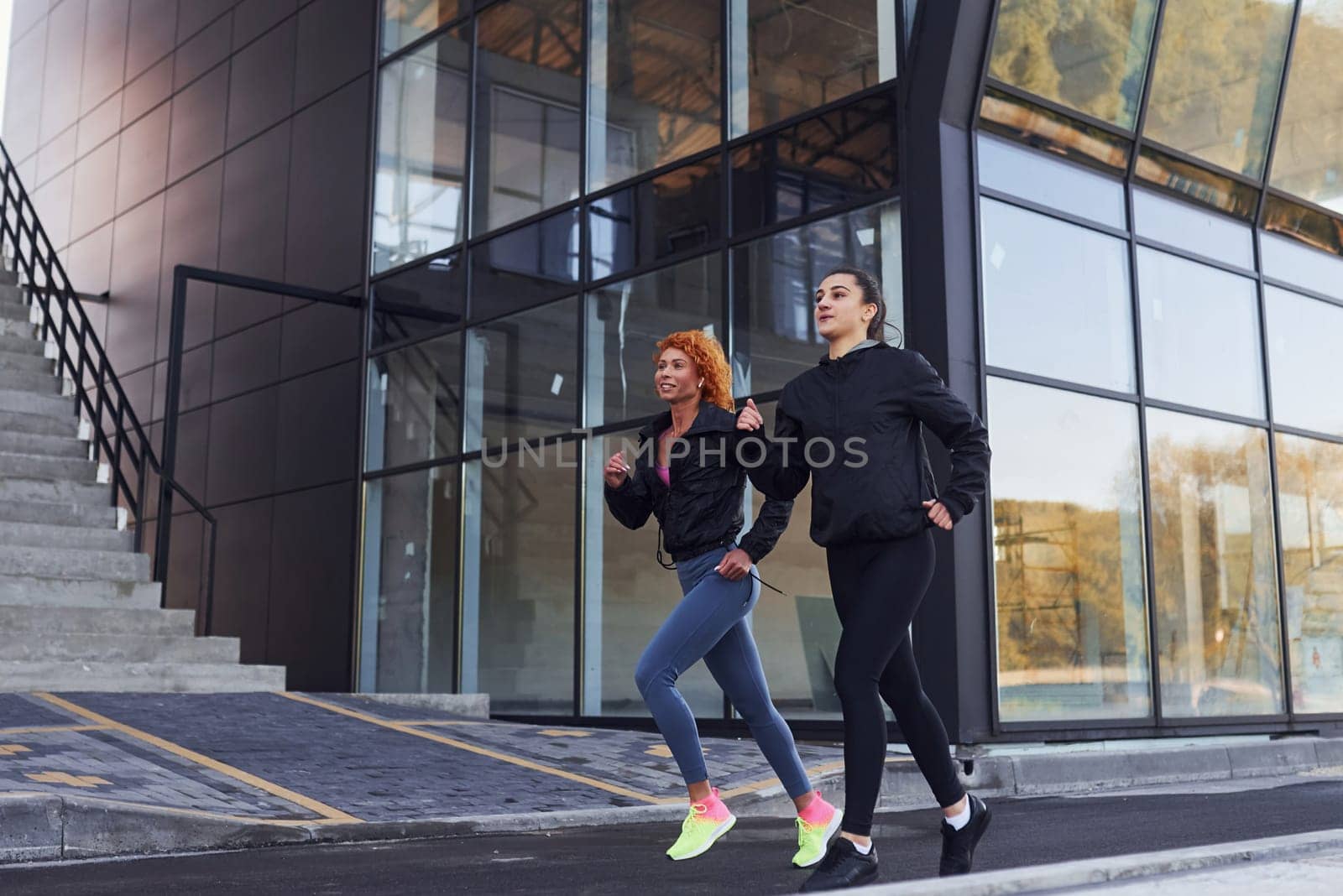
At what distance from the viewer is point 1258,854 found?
4.05 metres

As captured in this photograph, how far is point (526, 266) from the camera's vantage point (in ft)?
44.8

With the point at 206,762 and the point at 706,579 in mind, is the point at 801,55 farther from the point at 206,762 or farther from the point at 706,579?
the point at 706,579

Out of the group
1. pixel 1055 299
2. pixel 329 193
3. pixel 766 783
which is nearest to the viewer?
pixel 766 783

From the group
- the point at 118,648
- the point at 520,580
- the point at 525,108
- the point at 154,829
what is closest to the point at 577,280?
the point at 525,108

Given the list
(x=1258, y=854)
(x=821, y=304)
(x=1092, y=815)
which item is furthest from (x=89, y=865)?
(x=1092, y=815)

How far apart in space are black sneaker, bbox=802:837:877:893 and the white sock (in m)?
0.34

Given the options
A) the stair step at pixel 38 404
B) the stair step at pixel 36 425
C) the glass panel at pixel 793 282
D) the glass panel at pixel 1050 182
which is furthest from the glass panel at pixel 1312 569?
the stair step at pixel 38 404

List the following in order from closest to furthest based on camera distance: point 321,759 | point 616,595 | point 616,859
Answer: point 616,859 < point 321,759 < point 616,595

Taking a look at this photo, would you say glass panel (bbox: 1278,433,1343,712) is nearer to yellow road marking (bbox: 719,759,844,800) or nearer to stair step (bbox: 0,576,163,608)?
yellow road marking (bbox: 719,759,844,800)

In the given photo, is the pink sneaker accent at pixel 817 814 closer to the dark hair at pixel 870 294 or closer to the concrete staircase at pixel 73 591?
the dark hair at pixel 870 294

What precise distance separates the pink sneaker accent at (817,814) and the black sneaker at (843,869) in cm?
69

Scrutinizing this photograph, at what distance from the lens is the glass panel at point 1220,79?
38.2ft

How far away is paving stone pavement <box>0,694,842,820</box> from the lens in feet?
22.6

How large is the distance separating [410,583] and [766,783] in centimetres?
747
